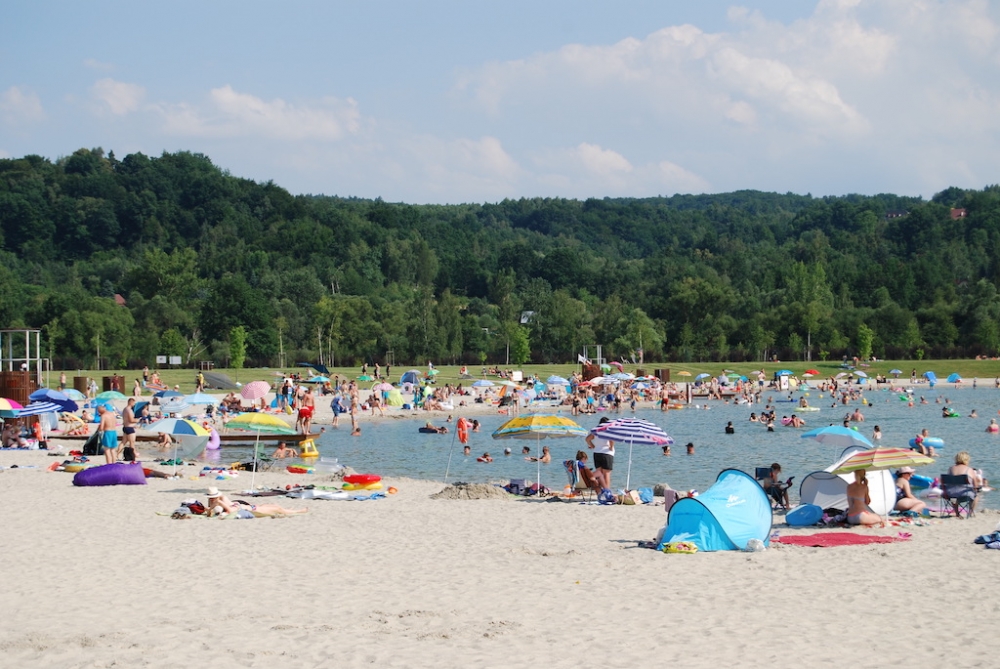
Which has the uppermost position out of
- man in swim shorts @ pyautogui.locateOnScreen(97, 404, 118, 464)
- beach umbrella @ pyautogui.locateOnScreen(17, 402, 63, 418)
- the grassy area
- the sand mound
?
the grassy area

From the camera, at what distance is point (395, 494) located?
688 inches

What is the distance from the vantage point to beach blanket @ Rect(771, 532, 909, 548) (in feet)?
39.2

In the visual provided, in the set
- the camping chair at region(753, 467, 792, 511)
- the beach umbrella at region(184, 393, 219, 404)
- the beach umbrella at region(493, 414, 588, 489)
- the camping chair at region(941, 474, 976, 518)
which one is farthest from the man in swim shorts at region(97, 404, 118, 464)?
the camping chair at region(941, 474, 976, 518)

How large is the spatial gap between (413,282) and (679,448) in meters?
94.7

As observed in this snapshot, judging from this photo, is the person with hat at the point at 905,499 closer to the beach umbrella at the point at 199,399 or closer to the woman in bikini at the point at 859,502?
the woman in bikini at the point at 859,502

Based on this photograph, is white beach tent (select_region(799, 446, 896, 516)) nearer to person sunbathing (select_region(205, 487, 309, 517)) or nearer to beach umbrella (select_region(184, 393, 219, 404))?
person sunbathing (select_region(205, 487, 309, 517))

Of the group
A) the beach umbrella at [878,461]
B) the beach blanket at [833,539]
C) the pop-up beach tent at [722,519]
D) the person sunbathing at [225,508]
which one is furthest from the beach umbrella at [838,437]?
the person sunbathing at [225,508]

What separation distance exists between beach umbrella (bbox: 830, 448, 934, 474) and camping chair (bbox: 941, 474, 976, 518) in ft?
3.81

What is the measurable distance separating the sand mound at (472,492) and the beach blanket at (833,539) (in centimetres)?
584

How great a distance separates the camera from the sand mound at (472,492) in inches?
671

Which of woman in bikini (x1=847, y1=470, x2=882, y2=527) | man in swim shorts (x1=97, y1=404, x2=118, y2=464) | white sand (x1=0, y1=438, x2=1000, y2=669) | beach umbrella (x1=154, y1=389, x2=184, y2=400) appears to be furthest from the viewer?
beach umbrella (x1=154, y1=389, x2=184, y2=400)

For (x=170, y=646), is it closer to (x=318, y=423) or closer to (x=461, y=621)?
(x=461, y=621)

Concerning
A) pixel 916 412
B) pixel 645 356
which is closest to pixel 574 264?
pixel 645 356

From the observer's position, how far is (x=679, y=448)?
28750mm
